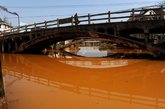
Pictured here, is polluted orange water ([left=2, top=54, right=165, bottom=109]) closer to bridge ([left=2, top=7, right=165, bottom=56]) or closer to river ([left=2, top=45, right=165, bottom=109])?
river ([left=2, top=45, right=165, bottom=109])

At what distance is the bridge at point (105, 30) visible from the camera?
15.9 metres

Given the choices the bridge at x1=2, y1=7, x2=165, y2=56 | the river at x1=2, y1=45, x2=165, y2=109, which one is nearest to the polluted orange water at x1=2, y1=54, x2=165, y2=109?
the river at x1=2, y1=45, x2=165, y2=109

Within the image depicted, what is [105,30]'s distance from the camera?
60.0 ft

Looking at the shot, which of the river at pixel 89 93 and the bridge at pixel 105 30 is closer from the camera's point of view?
the river at pixel 89 93

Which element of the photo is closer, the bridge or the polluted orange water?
the polluted orange water

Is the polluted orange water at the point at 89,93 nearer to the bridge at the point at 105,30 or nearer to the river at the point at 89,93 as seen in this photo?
the river at the point at 89,93

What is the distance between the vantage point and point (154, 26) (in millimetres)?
Answer: 15562

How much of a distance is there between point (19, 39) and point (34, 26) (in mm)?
3018

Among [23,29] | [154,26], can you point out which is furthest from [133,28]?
Answer: [23,29]

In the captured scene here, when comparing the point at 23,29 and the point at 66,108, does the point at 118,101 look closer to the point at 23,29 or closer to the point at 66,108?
the point at 66,108

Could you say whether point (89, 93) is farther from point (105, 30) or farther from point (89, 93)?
point (105, 30)

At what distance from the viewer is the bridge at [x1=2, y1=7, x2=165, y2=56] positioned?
1594 cm

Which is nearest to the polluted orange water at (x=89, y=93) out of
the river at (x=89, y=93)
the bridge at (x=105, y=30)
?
the river at (x=89, y=93)

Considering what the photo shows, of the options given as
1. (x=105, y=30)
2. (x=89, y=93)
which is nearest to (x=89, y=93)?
(x=89, y=93)
